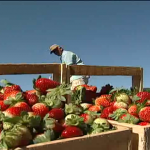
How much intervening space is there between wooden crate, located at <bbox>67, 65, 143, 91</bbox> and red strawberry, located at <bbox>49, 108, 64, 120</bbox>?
26.1 inches

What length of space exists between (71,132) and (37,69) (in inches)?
35.1

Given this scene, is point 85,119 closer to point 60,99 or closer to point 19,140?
point 60,99

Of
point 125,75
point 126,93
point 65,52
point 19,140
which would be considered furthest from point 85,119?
point 65,52

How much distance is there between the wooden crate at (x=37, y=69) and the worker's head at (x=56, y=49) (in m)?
3.37

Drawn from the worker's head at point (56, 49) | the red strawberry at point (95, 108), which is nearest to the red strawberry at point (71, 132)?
the red strawberry at point (95, 108)

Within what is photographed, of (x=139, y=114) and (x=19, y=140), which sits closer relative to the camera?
(x=19, y=140)

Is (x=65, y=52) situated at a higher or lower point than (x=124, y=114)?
higher

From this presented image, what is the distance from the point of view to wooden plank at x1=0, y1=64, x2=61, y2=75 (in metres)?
2.41

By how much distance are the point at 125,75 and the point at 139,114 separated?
961 millimetres

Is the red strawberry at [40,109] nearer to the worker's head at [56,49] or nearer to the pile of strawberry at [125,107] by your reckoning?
the pile of strawberry at [125,107]

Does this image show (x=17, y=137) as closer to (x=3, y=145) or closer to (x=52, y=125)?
(x=3, y=145)

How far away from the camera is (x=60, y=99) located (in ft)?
7.16

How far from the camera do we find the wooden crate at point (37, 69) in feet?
7.93

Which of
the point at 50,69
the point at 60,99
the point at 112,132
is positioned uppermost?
the point at 50,69
